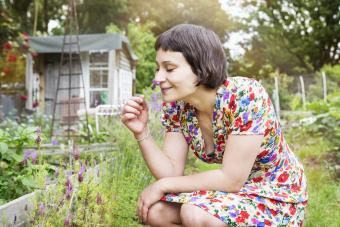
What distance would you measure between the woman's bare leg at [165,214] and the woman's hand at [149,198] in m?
0.03

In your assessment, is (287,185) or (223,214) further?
(287,185)

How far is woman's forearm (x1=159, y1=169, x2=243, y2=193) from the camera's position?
2053 millimetres

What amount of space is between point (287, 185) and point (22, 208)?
4.30ft

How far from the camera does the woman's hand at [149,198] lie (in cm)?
218

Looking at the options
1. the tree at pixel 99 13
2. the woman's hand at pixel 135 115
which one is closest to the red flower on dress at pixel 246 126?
the woman's hand at pixel 135 115

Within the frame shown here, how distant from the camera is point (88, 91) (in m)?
14.1

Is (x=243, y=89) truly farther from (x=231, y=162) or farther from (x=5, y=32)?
(x=5, y=32)

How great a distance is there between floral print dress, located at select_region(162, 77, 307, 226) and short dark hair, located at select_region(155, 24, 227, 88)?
0.12 m

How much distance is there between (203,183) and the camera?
6.87 feet

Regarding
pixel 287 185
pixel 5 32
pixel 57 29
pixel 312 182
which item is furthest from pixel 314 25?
pixel 287 185

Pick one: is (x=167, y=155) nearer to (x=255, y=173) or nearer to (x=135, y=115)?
(x=135, y=115)

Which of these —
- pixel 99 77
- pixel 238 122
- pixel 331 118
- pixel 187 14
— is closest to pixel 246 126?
pixel 238 122

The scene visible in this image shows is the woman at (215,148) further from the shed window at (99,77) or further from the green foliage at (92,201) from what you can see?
the shed window at (99,77)

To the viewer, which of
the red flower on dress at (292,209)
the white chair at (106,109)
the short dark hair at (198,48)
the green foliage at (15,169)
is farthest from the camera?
the white chair at (106,109)
